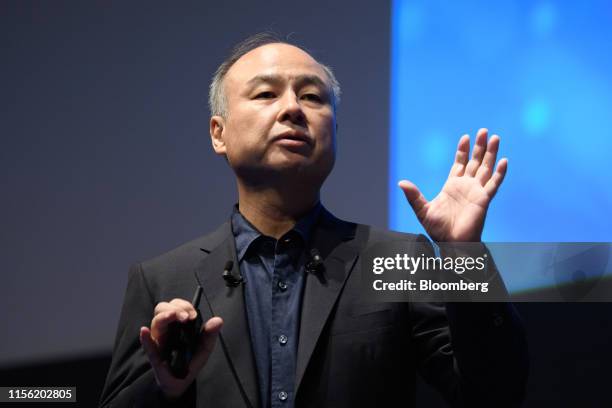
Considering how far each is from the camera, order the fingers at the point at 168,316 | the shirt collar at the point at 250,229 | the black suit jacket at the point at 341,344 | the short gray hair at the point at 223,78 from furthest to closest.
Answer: the short gray hair at the point at 223,78 < the shirt collar at the point at 250,229 < the black suit jacket at the point at 341,344 < the fingers at the point at 168,316

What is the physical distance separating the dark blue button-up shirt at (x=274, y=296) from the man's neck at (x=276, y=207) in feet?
0.09

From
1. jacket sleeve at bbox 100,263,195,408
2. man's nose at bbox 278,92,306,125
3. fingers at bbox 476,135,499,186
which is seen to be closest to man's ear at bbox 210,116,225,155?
man's nose at bbox 278,92,306,125

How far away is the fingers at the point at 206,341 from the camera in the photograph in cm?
145

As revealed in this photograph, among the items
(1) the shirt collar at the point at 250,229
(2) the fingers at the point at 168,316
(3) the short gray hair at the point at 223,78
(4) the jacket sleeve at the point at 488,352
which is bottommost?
(4) the jacket sleeve at the point at 488,352

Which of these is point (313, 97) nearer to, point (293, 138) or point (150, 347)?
point (293, 138)

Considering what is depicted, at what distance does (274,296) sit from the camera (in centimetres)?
175

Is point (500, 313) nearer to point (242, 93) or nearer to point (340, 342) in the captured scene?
point (340, 342)

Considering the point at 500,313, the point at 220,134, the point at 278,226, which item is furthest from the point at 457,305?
the point at 220,134

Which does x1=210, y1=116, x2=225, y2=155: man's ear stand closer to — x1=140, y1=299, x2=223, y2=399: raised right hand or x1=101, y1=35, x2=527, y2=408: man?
x1=101, y1=35, x2=527, y2=408: man

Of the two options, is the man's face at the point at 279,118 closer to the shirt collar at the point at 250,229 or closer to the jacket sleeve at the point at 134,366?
the shirt collar at the point at 250,229

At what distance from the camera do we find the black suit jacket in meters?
1.52

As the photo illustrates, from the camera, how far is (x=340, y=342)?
5.45ft

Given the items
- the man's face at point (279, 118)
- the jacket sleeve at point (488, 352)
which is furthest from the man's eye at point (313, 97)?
the jacket sleeve at point (488, 352)

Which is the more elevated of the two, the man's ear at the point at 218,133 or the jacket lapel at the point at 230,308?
the man's ear at the point at 218,133
